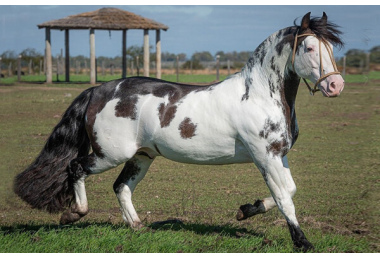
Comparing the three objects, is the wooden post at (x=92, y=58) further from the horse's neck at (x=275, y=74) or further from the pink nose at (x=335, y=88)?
the pink nose at (x=335, y=88)

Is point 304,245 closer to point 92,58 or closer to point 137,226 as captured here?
point 137,226

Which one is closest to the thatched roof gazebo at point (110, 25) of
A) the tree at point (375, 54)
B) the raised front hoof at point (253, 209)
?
the tree at point (375, 54)

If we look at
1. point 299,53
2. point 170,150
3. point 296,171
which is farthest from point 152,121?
point 296,171

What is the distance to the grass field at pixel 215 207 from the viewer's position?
5.57 meters

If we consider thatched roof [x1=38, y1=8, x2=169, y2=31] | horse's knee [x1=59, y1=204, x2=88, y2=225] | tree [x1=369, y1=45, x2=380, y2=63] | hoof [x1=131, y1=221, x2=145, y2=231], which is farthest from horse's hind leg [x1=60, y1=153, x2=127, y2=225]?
thatched roof [x1=38, y1=8, x2=169, y2=31]

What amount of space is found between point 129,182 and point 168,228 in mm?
641

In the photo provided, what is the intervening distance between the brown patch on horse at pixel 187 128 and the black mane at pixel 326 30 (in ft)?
4.57

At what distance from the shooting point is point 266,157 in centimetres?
522

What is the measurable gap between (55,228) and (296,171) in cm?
492

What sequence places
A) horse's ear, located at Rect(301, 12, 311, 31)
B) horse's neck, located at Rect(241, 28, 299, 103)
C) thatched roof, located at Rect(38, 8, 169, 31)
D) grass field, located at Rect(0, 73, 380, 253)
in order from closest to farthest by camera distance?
horse's ear, located at Rect(301, 12, 311, 31) < horse's neck, located at Rect(241, 28, 299, 103) < grass field, located at Rect(0, 73, 380, 253) < thatched roof, located at Rect(38, 8, 169, 31)

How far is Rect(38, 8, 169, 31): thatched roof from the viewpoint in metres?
26.9

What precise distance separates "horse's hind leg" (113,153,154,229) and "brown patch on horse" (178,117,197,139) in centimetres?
76

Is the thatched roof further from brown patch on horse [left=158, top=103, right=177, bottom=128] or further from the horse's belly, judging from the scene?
the horse's belly

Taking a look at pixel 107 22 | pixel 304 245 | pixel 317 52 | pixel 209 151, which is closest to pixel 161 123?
pixel 209 151
